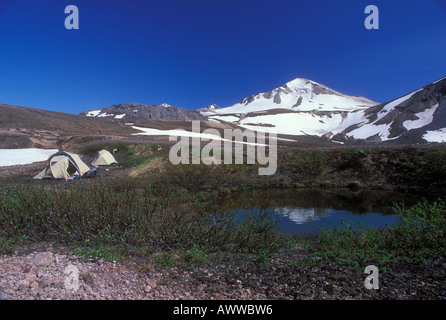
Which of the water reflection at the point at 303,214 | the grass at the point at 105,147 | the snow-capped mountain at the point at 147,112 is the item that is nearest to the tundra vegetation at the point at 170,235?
the water reflection at the point at 303,214

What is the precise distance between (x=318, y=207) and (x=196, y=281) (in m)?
8.67

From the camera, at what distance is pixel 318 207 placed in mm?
10984

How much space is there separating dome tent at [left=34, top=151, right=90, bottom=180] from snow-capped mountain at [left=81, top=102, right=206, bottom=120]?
220 feet

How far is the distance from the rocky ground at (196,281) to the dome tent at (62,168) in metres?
10.4

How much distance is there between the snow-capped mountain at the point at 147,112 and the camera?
80562mm

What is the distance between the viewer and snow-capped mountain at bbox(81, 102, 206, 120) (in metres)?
80.6

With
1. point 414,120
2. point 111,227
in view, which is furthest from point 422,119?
point 111,227

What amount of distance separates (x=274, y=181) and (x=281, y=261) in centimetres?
1176

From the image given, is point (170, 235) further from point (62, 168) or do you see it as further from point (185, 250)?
point (62, 168)

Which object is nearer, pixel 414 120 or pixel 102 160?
pixel 102 160

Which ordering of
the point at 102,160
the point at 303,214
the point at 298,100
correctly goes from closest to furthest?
the point at 303,214, the point at 102,160, the point at 298,100

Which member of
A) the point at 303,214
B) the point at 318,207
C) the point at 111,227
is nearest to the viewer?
the point at 111,227

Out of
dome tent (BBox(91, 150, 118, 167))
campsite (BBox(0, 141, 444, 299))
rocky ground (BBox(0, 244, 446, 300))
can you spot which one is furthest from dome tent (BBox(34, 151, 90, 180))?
rocky ground (BBox(0, 244, 446, 300))

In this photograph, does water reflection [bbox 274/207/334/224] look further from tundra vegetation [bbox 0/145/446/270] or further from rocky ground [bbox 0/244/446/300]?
rocky ground [bbox 0/244/446/300]
